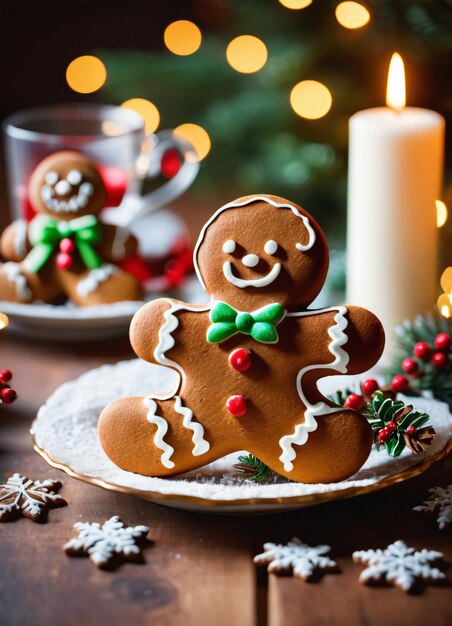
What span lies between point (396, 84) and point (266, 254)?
0.43m

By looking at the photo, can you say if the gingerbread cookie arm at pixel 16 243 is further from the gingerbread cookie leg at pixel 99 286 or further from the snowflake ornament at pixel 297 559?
the snowflake ornament at pixel 297 559

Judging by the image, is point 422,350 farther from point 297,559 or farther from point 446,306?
point 297,559

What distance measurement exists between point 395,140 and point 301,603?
63cm

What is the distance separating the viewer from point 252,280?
798 millimetres

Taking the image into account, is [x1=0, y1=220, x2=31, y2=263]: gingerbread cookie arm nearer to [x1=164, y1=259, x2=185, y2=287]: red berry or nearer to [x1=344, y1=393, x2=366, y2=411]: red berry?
[x1=164, y1=259, x2=185, y2=287]: red berry

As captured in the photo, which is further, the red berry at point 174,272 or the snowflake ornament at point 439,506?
the red berry at point 174,272

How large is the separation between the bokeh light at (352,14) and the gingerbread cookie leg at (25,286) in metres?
0.63

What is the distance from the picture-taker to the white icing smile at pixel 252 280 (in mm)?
790

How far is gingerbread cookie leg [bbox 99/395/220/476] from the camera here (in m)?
0.80

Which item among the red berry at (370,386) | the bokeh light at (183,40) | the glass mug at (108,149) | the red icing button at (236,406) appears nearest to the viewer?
the red icing button at (236,406)

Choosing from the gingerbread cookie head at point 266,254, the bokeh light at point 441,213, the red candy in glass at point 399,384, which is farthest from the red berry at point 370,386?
the bokeh light at point 441,213

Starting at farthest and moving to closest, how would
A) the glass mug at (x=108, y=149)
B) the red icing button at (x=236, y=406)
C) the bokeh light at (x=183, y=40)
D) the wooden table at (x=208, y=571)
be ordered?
1. the bokeh light at (x=183, y=40)
2. the glass mug at (x=108, y=149)
3. the red icing button at (x=236, y=406)
4. the wooden table at (x=208, y=571)

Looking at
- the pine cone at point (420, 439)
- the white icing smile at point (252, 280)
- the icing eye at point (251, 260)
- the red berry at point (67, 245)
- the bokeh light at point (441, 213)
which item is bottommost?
the pine cone at point (420, 439)

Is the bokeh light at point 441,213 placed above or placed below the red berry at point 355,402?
above
